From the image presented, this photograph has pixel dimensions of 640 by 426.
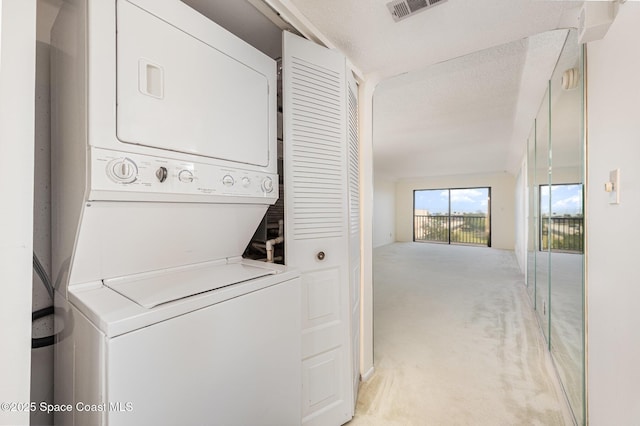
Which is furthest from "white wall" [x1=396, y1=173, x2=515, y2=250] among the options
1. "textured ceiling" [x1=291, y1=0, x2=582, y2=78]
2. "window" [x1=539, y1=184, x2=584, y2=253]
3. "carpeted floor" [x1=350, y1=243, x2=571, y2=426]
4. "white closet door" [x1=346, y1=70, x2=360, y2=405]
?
"white closet door" [x1=346, y1=70, x2=360, y2=405]

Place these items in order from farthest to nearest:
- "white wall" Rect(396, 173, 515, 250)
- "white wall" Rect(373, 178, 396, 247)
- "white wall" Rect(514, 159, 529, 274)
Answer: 1. "white wall" Rect(373, 178, 396, 247)
2. "white wall" Rect(396, 173, 515, 250)
3. "white wall" Rect(514, 159, 529, 274)

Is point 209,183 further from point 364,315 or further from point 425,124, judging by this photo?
point 425,124

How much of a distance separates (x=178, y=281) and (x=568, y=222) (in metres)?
2.10

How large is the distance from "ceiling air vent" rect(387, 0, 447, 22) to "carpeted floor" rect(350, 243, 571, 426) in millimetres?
2145

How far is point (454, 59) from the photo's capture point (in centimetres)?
190

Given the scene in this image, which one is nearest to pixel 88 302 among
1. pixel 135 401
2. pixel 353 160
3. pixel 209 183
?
pixel 135 401

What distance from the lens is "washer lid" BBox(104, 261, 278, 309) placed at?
791 millimetres

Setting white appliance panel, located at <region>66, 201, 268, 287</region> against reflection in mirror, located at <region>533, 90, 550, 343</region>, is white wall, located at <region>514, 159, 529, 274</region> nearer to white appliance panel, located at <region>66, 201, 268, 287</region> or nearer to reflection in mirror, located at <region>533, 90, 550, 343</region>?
reflection in mirror, located at <region>533, 90, 550, 343</region>

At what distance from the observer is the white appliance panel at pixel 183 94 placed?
0.81m

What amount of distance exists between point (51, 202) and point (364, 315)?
1762 millimetres

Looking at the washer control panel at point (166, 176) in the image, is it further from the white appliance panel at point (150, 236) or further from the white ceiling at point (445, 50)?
the white ceiling at point (445, 50)

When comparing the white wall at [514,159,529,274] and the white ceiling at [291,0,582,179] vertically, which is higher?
the white ceiling at [291,0,582,179]

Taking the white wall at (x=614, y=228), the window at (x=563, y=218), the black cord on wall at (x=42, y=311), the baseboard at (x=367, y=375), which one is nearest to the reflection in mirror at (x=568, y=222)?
the window at (x=563, y=218)

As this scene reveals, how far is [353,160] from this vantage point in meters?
1.68
